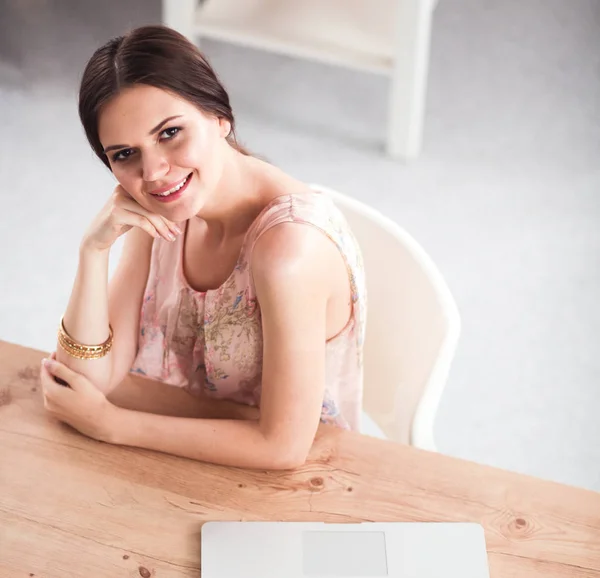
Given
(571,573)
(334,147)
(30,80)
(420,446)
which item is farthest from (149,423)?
(30,80)

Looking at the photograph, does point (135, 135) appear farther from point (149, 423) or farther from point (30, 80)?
point (30, 80)

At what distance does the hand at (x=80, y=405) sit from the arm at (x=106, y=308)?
66mm

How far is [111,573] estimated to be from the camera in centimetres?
115

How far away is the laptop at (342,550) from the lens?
115 cm

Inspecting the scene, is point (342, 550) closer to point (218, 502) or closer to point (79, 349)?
point (218, 502)

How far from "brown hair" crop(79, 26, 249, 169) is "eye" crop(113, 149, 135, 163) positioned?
0.05 meters

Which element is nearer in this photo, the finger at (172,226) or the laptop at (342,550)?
the laptop at (342,550)

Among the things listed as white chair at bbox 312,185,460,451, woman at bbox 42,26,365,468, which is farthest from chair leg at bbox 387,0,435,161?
woman at bbox 42,26,365,468

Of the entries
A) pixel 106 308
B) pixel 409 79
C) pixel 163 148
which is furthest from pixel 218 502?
pixel 409 79

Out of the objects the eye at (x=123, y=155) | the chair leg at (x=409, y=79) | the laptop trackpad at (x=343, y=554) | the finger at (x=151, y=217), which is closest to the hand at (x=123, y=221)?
the finger at (x=151, y=217)

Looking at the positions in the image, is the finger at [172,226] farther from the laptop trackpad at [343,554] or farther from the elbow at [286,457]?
the laptop trackpad at [343,554]

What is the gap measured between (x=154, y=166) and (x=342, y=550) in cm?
55

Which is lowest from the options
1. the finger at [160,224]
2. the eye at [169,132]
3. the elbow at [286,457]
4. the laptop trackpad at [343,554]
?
the laptop trackpad at [343,554]

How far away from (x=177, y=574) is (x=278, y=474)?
0.65 ft
